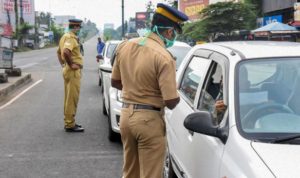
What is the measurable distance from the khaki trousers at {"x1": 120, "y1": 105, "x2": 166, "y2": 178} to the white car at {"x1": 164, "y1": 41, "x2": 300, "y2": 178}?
253 mm

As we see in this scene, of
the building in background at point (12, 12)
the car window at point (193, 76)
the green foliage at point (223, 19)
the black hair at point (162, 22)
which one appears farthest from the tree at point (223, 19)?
the building in background at point (12, 12)

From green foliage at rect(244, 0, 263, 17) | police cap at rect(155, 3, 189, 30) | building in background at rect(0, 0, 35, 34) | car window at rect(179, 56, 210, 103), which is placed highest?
building in background at rect(0, 0, 35, 34)

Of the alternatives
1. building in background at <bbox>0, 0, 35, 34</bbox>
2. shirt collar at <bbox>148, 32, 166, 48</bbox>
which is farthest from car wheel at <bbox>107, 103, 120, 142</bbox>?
building in background at <bbox>0, 0, 35, 34</bbox>

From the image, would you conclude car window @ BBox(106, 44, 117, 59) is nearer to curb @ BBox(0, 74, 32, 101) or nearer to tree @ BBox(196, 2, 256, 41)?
curb @ BBox(0, 74, 32, 101)

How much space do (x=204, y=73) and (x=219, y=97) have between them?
455 mm

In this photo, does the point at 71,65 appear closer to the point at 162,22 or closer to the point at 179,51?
the point at 179,51

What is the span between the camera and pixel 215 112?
363 centimetres

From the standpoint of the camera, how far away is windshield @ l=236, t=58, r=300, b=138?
325 cm

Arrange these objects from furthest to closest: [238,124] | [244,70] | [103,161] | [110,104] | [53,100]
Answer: [53,100]
[110,104]
[103,161]
[244,70]
[238,124]

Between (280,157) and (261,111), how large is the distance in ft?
2.30

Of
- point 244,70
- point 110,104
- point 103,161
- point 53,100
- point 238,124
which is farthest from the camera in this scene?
point 53,100

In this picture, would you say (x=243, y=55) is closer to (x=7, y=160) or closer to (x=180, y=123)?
(x=180, y=123)

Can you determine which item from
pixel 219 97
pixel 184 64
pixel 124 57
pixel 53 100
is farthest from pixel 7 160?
pixel 53 100

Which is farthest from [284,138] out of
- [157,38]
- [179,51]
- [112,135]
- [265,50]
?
[179,51]
